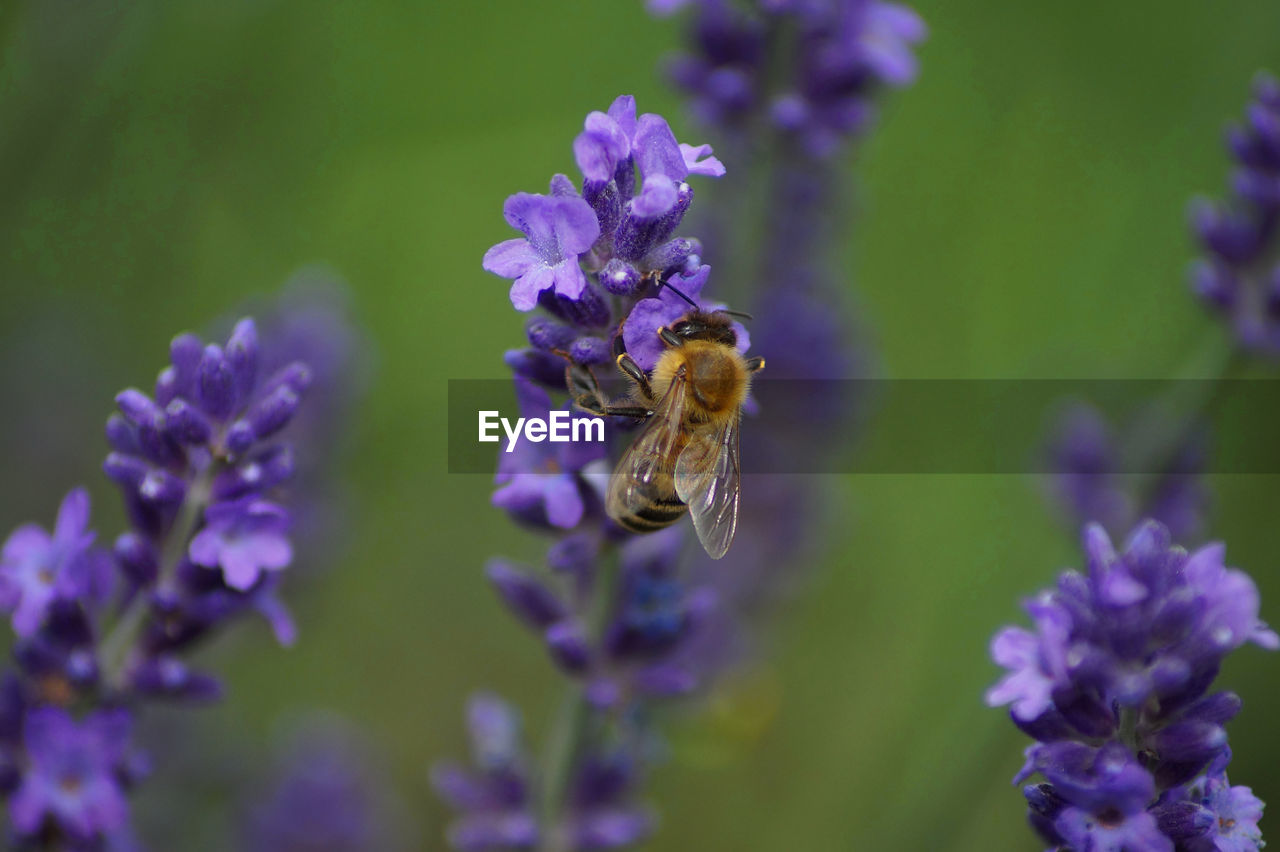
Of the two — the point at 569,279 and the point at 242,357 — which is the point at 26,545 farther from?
the point at 569,279

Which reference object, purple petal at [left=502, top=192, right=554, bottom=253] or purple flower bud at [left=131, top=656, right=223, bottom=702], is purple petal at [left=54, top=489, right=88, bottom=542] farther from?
purple petal at [left=502, top=192, right=554, bottom=253]

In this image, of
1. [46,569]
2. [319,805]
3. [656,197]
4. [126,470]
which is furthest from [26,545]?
[319,805]

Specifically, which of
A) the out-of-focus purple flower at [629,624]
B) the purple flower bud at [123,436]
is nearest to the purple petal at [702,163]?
the out-of-focus purple flower at [629,624]

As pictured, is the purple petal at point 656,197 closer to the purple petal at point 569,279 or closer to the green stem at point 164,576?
the purple petal at point 569,279

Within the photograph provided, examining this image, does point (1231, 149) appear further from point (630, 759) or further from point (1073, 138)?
point (630, 759)

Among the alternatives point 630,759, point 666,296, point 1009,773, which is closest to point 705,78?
point 666,296

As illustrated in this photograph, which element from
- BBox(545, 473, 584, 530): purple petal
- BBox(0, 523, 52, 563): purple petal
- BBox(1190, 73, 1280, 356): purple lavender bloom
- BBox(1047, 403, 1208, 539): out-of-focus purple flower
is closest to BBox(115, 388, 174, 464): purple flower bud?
BBox(0, 523, 52, 563): purple petal
